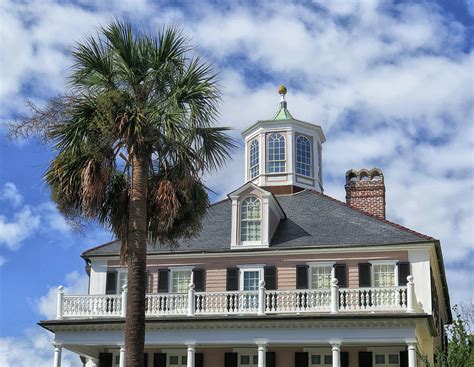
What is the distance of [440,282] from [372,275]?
27.9 ft

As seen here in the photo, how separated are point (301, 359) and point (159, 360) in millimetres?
5474

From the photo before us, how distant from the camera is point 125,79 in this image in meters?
20.6

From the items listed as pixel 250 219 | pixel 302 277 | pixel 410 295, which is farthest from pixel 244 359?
pixel 410 295

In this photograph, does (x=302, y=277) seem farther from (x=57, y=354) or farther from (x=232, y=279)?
(x=57, y=354)

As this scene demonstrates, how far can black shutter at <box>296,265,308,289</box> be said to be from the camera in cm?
3231

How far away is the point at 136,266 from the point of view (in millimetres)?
18719

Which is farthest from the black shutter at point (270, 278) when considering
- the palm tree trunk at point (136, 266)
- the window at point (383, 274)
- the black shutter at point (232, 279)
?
the palm tree trunk at point (136, 266)

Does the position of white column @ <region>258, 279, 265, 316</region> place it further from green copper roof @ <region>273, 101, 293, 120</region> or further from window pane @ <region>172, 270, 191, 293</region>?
green copper roof @ <region>273, 101, 293, 120</region>

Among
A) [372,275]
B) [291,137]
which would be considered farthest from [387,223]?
[291,137]

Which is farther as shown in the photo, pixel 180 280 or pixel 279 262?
pixel 180 280

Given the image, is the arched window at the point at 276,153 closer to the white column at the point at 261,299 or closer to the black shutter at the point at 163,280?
the black shutter at the point at 163,280

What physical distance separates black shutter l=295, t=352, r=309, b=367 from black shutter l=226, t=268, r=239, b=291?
3.49 metres

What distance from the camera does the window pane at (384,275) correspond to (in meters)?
31.7

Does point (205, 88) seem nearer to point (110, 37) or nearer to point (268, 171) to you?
point (110, 37)
